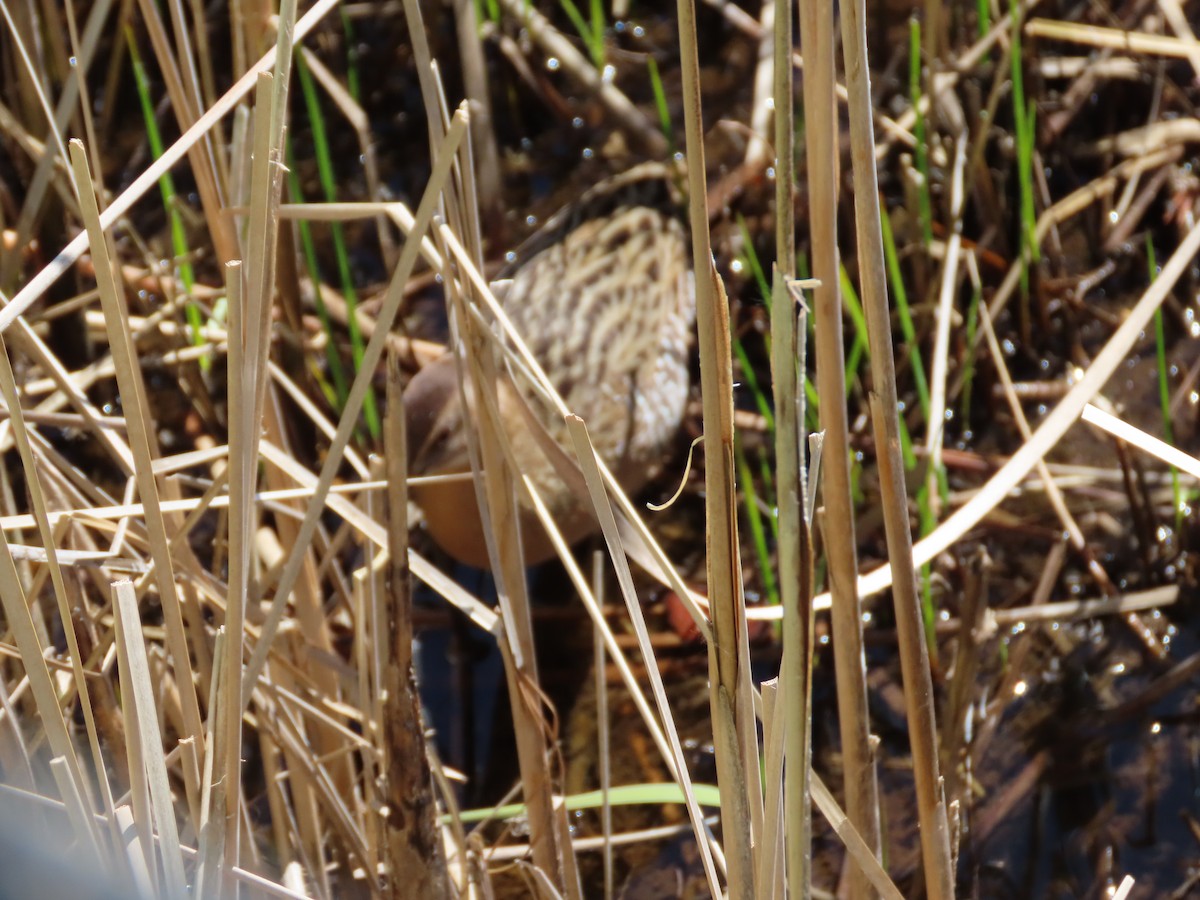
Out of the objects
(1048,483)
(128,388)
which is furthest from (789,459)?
(1048,483)

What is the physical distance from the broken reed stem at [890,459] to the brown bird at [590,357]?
1095mm

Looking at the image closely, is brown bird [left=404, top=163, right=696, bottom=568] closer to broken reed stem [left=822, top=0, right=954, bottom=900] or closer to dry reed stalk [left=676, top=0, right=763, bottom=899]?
broken reed stem [left=822, top=0, right=954, bottom=900]

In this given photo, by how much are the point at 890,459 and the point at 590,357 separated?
5.12 ft

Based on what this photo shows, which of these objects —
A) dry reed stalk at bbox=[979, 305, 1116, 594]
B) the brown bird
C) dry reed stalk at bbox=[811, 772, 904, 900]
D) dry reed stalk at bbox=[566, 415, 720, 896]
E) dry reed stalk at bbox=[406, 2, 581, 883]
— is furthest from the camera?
the brown bird

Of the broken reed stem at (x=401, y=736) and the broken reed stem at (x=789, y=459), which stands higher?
the broken reed stem at (x=789, y=459)

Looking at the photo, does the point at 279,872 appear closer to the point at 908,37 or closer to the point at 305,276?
the point at 305,276

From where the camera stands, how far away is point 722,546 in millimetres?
837

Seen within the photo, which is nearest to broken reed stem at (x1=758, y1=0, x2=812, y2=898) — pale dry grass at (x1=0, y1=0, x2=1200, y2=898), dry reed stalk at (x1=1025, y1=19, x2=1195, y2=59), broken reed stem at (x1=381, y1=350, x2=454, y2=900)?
pale dry grass at (x1=0, y1=0, x2=1200, y2=898)

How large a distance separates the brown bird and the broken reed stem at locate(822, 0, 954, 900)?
1095 millimetres

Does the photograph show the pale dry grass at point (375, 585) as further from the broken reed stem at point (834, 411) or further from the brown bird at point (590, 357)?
the brown bird at point (590, 357)

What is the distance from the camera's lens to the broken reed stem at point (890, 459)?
90cm

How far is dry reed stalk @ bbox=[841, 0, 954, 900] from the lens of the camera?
895mm

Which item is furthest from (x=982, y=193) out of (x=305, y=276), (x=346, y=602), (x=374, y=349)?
(x=374, y=349)

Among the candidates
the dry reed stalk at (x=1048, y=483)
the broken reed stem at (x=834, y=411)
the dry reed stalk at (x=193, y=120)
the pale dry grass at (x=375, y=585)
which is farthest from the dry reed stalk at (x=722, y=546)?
the dry reed stalk at (x=1048, y=483)
